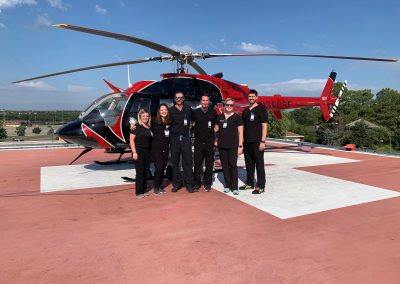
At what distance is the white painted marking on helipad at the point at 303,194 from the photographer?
16.5ft

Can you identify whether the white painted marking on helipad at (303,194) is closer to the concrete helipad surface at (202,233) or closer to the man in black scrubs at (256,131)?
the concrete helipad surface at (202,233)

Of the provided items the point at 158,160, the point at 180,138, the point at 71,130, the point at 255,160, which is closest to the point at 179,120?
Answer: the point at 180,138

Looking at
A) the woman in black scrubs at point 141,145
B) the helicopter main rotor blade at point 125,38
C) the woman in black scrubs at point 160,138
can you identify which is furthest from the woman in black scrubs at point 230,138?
the helicopter main rotor blade at point 125,38

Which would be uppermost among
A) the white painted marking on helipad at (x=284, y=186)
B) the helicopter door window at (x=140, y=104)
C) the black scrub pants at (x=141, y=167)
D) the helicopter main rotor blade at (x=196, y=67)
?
the helicopter main rotor blade at (x=196, y=67)

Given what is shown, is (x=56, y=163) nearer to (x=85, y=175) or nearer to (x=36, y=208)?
(x=85, y=175)

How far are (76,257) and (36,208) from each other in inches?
87.5

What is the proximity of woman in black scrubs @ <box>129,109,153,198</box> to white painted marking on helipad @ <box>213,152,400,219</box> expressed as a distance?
1546mm

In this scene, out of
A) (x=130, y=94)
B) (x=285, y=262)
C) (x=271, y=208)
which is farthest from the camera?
(x=130, y=94)

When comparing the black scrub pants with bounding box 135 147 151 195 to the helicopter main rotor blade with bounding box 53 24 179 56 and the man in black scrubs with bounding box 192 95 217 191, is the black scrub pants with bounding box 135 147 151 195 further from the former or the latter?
the helicopter main rotor blade with bounding box 53 24 179 56

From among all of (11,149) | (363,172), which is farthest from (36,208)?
(11,149)

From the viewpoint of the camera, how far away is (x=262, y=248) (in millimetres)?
3539

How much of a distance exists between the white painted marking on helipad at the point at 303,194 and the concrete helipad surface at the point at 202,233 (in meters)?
0.02

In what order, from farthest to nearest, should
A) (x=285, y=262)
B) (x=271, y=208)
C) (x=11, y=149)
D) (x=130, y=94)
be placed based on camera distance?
1. (x=11, y=149)
2. (x=130, y=94)
3. (x=271, y=208)
4. (x=285, y=262)

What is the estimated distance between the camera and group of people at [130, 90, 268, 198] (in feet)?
18.7
